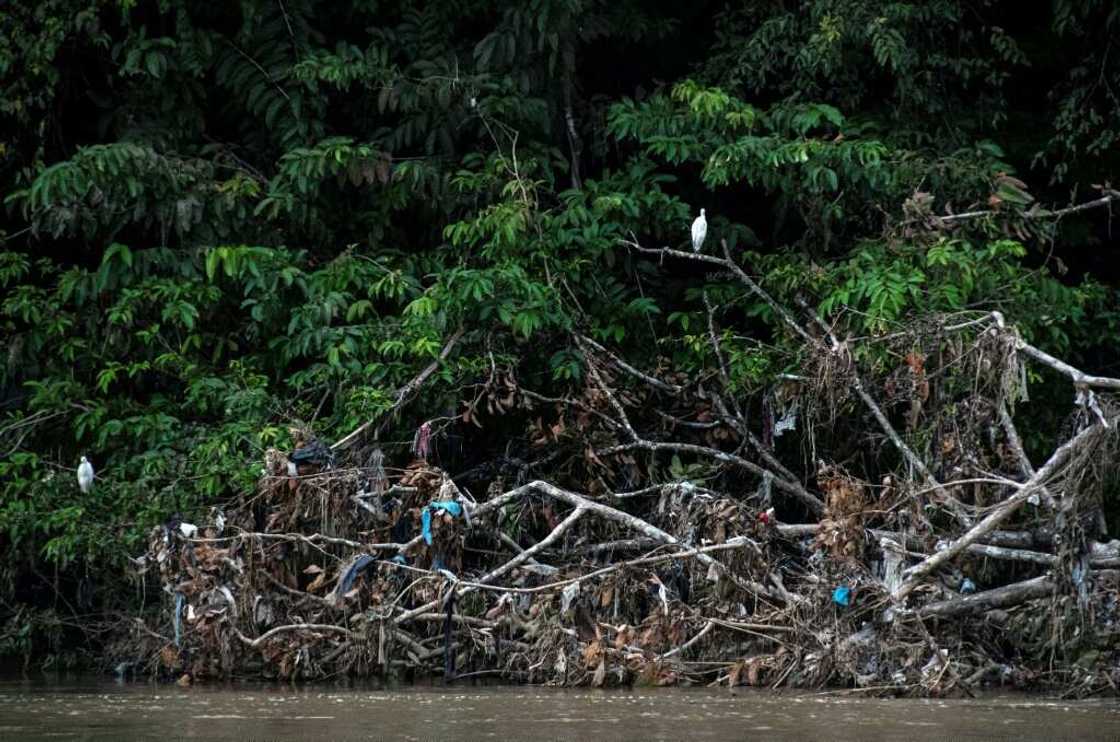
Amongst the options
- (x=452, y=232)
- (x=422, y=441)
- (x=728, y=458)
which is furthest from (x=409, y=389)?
(x=728, y=458)

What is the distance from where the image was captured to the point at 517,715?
7590mm

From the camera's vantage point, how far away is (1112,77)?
12523 millimetres

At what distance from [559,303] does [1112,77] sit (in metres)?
4.46

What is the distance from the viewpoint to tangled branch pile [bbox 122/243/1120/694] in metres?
8.94

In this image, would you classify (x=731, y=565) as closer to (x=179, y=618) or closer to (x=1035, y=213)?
(x=179, y=618)

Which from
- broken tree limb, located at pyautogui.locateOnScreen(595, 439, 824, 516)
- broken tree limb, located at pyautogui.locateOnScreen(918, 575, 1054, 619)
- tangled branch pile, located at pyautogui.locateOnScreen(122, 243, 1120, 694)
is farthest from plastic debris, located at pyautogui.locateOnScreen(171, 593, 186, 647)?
broken tree limb, located at pyautogui.locateOnScreen(918, 575, 1054, 619)

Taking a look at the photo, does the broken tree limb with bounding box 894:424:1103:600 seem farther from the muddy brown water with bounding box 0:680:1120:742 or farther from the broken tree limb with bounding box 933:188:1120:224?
the broken tree limb with bounding box 933:188:1120:224

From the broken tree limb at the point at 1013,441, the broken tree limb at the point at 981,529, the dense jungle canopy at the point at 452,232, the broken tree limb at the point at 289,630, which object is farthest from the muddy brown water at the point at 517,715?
the dense jungle canopy at the point at 452,232

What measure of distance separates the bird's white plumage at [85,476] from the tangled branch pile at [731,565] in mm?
824

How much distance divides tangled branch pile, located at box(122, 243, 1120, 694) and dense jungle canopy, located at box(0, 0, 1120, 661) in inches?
12.0

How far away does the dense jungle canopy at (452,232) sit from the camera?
1074 cm

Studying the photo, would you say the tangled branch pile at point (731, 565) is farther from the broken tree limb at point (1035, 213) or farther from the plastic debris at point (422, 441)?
the broken tree limb at point (1035, 213)

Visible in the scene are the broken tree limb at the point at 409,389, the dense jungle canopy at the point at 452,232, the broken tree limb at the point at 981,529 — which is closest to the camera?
the broken tree limb at the point at 981,529

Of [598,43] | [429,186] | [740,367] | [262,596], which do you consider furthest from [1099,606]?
[598,43]
